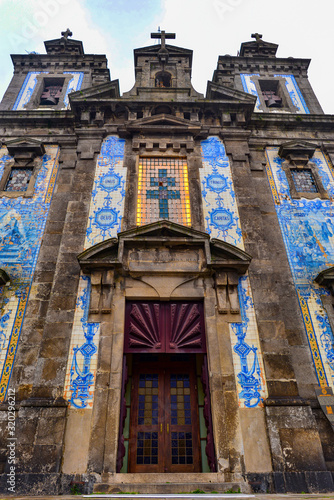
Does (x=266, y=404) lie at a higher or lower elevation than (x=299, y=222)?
lower

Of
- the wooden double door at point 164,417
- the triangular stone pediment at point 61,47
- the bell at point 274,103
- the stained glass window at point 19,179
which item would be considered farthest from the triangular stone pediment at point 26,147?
the bell at point 274,103

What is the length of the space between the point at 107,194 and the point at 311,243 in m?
6.92

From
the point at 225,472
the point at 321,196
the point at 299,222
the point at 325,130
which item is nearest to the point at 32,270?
the point at 225,472

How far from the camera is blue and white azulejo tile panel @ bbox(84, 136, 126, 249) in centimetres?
1132

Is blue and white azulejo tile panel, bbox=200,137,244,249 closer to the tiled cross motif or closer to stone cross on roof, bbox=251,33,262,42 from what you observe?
the tiled cross motif

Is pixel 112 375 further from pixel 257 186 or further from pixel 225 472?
pixel 257 186

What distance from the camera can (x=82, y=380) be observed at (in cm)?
886

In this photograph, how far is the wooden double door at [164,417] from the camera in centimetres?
898

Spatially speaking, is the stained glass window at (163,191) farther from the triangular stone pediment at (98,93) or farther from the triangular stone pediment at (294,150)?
the triangular stone pediment at (294,150)

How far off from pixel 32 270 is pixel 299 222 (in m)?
8.77

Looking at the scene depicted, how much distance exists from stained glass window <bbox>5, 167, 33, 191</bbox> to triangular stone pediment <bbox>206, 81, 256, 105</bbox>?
26.7ft

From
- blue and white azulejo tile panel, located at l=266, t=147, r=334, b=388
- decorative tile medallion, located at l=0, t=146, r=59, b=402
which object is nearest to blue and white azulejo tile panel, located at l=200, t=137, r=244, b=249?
blue and white azulejo tile panel, located at l=266, t=147, r=334, b=388

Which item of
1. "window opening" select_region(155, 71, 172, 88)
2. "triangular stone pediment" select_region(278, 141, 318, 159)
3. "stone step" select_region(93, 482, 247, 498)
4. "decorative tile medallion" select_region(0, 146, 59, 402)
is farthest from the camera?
"window opening" select_region(155, 71, 172, 88)

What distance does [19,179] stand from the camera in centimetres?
1316
